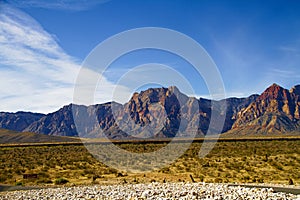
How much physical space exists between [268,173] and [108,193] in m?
Answer: 16.1

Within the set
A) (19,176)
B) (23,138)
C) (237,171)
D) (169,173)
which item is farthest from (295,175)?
(23,138)

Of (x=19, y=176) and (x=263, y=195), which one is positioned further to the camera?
(x=19, y=176)

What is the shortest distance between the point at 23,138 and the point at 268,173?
156757 millimetres

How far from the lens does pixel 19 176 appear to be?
31078mm

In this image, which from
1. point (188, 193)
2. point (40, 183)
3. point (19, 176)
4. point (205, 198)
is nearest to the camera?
point (205, 198)

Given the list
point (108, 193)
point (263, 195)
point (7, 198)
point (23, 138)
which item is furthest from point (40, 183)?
point (23, 138)

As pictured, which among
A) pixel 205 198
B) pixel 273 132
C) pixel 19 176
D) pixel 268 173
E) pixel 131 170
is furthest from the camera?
pixel 273 132

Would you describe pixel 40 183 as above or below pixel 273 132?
below

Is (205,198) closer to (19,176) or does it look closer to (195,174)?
(195,174)

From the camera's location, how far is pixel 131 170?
1355 inches

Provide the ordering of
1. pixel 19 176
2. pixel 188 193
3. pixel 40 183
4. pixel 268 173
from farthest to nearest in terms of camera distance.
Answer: pixel 19 176
pixel 268 173
pixel 40 183
pixel 188 193

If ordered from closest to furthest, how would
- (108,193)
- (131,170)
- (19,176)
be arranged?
1. (108,193)
2. (19,176)
3. (131,170)

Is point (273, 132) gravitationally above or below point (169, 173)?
above

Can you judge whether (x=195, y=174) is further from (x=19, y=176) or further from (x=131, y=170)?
(x=19, y=176)
